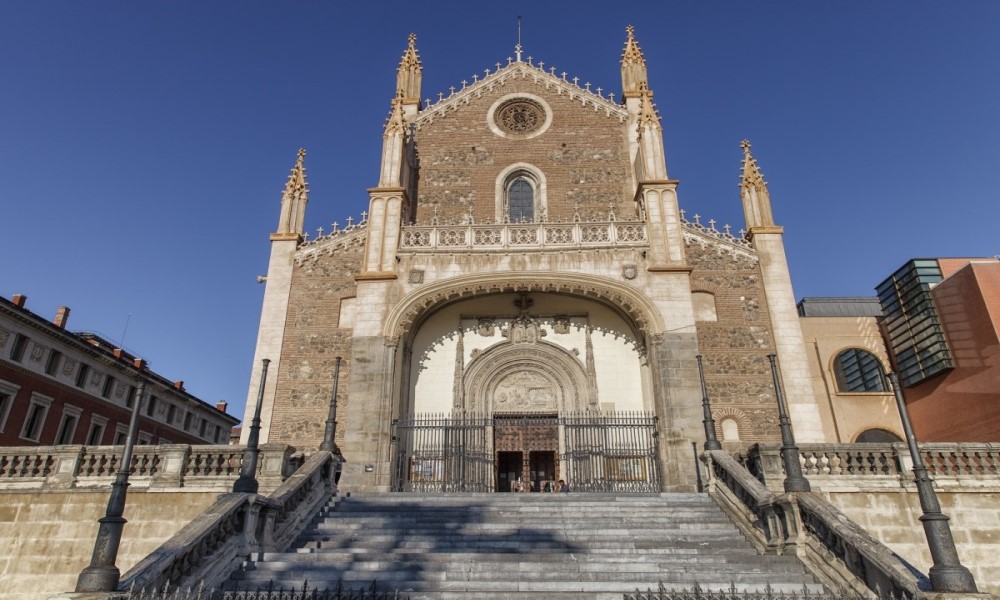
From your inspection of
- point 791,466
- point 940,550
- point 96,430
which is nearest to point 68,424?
point 96,430

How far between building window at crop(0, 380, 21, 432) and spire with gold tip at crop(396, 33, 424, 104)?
19.3m

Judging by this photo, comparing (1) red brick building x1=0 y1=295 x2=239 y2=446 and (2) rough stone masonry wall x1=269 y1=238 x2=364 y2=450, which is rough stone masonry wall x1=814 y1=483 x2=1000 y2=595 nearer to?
(2) rough stone masonry wall x1=269 y1=238 x2=364 y2=450

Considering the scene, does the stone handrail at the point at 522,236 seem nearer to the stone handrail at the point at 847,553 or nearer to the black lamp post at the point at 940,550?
the stone handrail at the point at 847,553

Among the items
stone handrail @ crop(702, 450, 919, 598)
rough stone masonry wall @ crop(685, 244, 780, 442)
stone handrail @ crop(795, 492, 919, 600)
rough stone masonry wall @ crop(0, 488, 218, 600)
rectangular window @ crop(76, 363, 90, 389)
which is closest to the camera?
stone handrail @ crop(795, 492, 919, 600)

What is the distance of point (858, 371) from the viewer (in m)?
24.6

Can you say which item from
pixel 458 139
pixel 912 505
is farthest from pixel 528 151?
pixel 912 505

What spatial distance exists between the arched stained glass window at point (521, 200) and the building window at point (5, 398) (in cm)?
2092

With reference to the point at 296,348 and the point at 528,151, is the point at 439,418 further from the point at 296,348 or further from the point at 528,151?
the point at 528,151

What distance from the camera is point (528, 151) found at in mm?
24344

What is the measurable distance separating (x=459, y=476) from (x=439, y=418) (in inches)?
93.0

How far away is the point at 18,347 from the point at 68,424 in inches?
176

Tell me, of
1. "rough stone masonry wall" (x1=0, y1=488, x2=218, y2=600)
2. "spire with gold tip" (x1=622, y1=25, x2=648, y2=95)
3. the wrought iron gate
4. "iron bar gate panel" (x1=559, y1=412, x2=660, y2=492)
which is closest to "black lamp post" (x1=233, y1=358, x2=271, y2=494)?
"rough stone masonry wall" (x1=0, y1=488, x2=218, y2=600)

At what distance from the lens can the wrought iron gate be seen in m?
Result: 17.7

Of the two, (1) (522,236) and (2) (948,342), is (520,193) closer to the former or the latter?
(1) (522,236)
